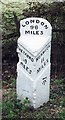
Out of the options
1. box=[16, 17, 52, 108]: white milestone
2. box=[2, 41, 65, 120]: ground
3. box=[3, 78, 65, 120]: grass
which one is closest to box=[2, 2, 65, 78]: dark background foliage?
box=[2, 41, 65, 120]: ground

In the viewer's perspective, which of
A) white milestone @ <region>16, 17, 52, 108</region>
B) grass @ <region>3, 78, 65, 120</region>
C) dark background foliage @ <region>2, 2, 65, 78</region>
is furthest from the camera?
dark background foliage @ <region>2, 2, 65, 78</region>

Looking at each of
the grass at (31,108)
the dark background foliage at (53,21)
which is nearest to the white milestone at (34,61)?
the grass at (31,108)

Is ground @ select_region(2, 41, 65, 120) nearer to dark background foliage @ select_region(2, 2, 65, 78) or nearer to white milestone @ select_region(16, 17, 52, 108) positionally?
white milestone @ select_region(16, 17, 52, 108)

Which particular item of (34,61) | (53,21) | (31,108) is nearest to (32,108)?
(31,108)

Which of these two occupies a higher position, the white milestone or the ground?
the white milestone

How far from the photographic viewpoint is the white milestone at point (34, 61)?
6098 millimetres

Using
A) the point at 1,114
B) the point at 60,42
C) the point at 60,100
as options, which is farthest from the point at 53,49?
the point at 1,114

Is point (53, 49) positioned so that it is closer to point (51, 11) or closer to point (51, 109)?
point (51, 11)

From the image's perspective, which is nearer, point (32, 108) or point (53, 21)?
point (32, 108)

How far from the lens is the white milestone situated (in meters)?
6.10

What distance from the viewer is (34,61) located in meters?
6.06

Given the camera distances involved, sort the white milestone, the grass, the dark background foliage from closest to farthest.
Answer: the grass
the white milestone
the dark background foliage

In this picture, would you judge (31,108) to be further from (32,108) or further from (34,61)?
(34,61)

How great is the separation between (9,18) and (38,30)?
98.2 inches
